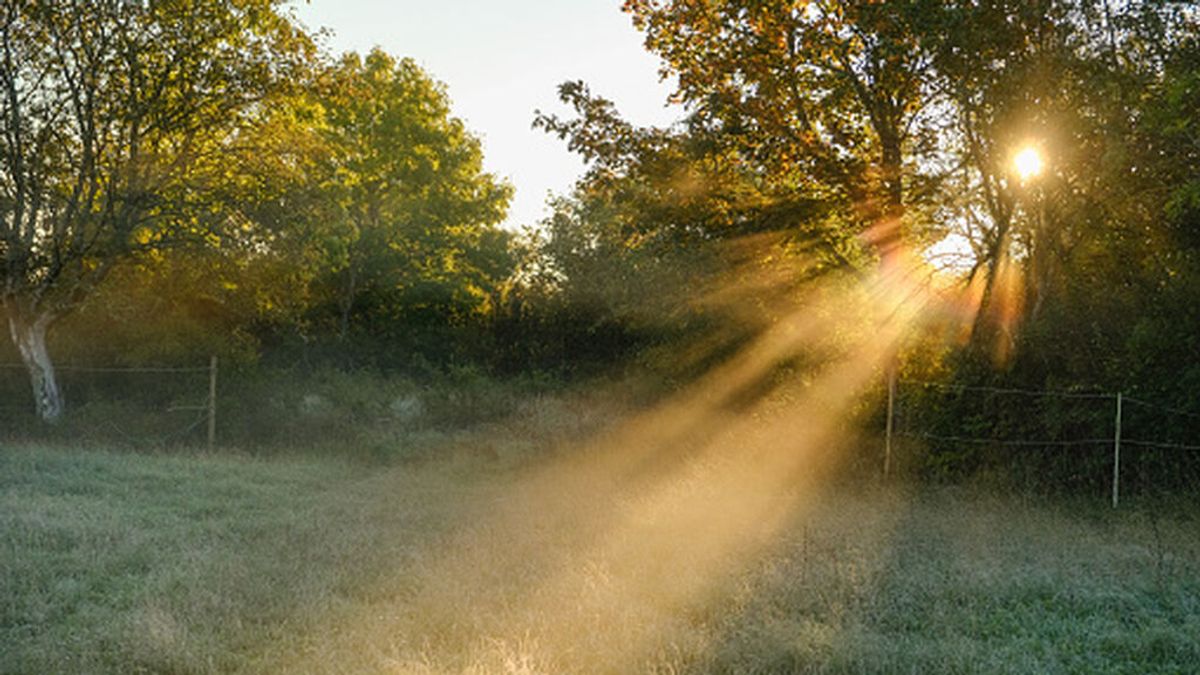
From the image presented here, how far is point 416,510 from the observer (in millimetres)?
11781

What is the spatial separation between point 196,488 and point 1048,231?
556 inches

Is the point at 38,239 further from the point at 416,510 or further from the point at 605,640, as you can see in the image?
the point at 605,640

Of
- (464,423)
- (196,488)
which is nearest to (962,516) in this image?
(196,488)

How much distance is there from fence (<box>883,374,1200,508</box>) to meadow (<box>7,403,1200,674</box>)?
92cm

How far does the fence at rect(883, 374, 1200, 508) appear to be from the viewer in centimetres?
1212

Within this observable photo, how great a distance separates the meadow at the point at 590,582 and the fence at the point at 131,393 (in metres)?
8.05

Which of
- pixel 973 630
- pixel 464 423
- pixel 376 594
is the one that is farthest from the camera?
pixel 464 423

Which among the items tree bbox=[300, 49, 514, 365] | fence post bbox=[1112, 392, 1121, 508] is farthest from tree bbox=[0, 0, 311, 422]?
fence post bbox=[1112, 392, 1121, 508]

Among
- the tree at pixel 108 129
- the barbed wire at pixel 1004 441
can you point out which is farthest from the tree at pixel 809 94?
the tree at pixel 108 129

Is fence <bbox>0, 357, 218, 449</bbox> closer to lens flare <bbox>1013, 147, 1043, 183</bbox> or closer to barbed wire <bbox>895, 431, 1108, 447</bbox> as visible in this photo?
barbed wire <bbox>895, 431, 1108, 447</bbox>

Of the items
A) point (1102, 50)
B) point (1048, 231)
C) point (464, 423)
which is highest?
point (1102, 50)

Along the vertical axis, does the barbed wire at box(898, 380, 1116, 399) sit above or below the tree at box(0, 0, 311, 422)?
below

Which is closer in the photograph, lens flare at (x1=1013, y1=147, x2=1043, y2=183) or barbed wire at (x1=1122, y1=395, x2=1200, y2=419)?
barbed wire at (x1=1122, y1=395, x2=1200, y2=419)

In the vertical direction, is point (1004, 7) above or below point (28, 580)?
above
